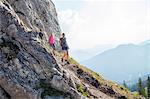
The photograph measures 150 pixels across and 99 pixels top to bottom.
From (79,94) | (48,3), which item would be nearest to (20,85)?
(79,94)

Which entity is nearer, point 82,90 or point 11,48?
point 11,48

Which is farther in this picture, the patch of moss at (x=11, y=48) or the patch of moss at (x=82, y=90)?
the patch of moss at (x=82, y=90)

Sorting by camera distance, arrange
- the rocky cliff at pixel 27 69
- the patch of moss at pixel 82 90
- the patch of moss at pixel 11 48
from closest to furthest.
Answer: the rocky cliff at pixel 27 69, the patch of moss at pixel 11 48, the patch of moss at pixel 82 90

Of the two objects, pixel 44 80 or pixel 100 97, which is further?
pixel 100 97

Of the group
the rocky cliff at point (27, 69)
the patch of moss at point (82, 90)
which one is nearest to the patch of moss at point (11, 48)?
the rocky cliff at point (27, 69)

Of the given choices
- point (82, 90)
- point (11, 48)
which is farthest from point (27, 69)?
point (82, 90)

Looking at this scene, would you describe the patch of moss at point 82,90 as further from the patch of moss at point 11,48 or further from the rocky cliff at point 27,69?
the patch of moss at point 11,48

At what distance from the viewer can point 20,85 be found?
36.0 m

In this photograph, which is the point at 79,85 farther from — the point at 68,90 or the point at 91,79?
the point at 91,79

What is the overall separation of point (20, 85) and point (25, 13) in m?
11.2

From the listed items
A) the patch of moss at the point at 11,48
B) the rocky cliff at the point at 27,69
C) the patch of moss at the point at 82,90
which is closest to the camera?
the rocky cliff at the point at 27,69

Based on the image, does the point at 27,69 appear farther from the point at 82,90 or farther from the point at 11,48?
the point at 82,90

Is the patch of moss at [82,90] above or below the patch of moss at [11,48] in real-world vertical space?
below

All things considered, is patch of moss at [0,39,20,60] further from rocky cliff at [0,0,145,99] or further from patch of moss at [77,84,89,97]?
patch of moss at [77,84,89,97]
